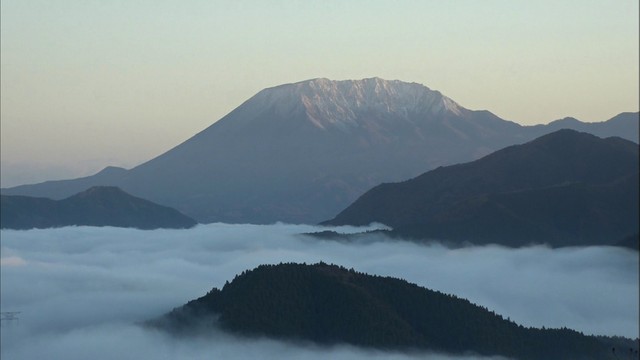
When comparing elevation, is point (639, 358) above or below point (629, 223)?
below

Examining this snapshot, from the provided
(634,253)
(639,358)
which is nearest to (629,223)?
(634,253)

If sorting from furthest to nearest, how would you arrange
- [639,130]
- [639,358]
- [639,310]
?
[639,358] < [639,130] < [639,310]

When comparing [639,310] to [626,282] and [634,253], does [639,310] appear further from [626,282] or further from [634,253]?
[626,282]

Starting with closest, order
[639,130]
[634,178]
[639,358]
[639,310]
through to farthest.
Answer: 1. [639,310]
2. [634,178]
3. [639,130]
4. [639,358]

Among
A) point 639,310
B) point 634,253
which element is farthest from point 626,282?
point 639,310

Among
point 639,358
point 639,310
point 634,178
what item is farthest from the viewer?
point 639,358

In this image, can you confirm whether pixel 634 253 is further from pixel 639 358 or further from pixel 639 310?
pixel 639 358

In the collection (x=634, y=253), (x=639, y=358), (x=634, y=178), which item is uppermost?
(x=634, y=178)

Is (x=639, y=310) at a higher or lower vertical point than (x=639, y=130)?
lower

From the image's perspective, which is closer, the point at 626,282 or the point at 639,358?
the point at 626,282
